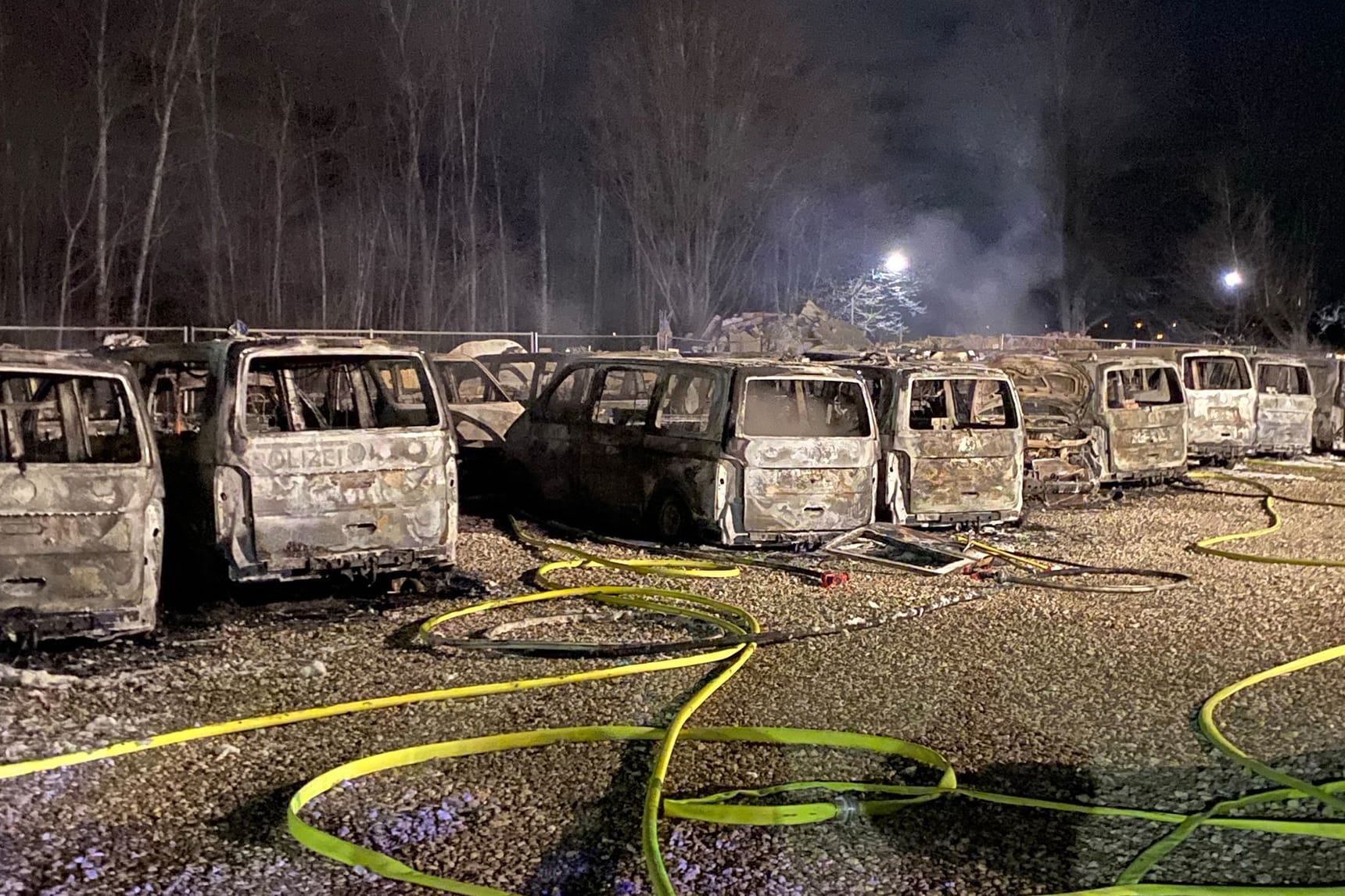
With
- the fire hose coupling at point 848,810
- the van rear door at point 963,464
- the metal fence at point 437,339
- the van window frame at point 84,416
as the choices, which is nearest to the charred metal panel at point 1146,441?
the van rear door at point 963,464

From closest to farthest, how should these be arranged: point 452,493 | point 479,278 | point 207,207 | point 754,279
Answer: point 452,493 < point 207,207 < point 479,278 < point 754,279

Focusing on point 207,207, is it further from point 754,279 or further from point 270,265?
point 754,279

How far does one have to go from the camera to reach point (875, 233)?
125 ft

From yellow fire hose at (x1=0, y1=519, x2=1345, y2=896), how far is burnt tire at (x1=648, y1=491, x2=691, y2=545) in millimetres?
3262

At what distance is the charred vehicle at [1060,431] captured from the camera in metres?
11.9

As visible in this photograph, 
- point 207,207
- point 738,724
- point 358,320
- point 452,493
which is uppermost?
point 207,207

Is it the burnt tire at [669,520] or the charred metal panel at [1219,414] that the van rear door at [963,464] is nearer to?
the burnt tire at [669,520]

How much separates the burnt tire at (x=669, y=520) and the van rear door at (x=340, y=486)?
7.48 ft

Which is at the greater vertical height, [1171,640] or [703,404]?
[703,404]

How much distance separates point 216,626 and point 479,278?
28.9m

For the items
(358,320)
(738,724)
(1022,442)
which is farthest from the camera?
(358,320)

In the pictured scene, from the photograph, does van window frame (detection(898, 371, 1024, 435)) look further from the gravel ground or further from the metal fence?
the metal fence

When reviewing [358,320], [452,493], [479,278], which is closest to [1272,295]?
[479,278]

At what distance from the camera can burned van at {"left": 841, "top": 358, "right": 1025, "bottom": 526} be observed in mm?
10227
